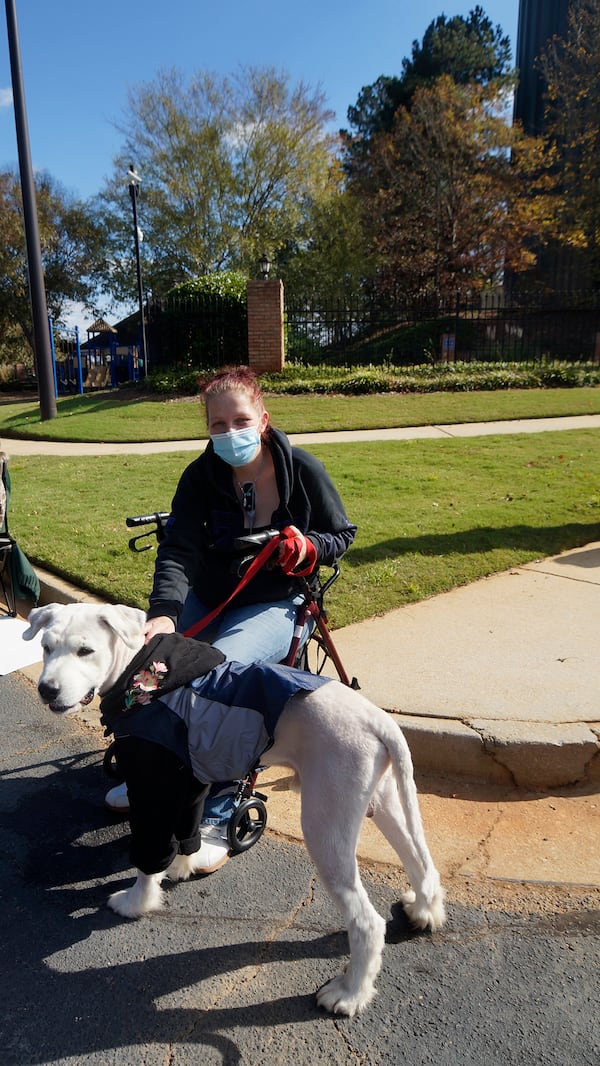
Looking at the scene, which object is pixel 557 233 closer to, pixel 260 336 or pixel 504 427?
pixel 260 336

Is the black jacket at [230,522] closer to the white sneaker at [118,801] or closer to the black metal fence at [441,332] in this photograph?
the white sneaker at [118,801]

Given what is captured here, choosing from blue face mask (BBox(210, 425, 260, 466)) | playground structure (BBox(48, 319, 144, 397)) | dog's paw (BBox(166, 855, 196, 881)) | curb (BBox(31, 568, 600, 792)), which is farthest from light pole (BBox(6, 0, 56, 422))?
dog's paw (BBox(166, 855, 196, 881))

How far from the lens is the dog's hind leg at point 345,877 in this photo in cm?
205

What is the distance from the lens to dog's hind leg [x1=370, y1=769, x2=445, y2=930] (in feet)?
7.26

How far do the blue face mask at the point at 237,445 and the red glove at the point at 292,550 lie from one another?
1.53 ft

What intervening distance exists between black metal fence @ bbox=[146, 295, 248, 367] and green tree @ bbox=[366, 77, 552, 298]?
13.9 meters

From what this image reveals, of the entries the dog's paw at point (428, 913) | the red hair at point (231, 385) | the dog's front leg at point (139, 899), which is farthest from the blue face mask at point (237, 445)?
the dog's paw at point (428, 913)

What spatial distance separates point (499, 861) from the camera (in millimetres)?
2725

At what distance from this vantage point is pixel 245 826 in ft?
9.22

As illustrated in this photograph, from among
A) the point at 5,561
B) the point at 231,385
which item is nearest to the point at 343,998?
the point at 231,385

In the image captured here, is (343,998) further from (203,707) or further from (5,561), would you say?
(5,561)

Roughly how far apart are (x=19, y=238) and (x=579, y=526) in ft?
93.5

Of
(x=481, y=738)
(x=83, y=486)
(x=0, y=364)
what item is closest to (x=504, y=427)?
(x=83, y=486)

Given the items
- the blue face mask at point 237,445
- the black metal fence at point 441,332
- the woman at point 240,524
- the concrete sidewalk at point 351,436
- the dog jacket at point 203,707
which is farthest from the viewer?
the black metal fence at point 441,332
